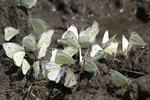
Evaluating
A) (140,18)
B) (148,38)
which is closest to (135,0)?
(140,18)

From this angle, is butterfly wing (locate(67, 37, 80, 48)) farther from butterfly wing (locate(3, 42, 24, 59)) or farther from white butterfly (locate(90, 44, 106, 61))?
butterfly wing (locate(3, 42, 24, 59))

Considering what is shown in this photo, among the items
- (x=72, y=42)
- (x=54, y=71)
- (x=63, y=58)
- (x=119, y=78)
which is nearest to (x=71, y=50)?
(x=72, y=42)

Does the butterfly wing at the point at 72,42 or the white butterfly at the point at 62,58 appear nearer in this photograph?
the white butterfly at the point at 62,58

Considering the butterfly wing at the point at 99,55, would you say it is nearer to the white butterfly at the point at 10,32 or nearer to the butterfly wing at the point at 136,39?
the butterfly wing at the point at 136,39

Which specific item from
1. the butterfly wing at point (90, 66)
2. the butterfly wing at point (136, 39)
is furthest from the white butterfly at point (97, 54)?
the butterfly wing at point (136, 39)

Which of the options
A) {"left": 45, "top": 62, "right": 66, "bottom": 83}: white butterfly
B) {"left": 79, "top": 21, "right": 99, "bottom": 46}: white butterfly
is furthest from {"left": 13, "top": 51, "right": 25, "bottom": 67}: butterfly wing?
{"left": 79, "top": 21, "right": 99, "bottom": 46}: white butterfly

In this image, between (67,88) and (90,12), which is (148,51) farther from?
(90,12)
